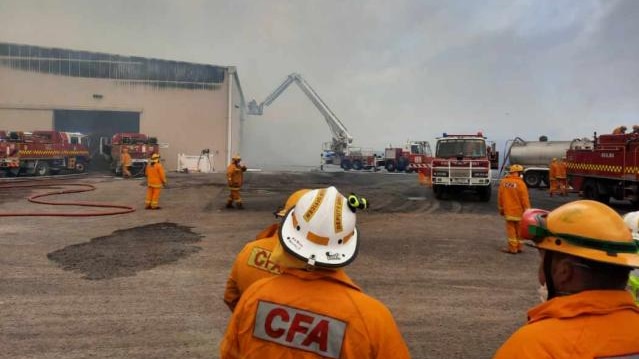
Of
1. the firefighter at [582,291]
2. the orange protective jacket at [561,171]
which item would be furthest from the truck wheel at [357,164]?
the firefighter at [582,291]

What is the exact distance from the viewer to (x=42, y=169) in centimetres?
2461

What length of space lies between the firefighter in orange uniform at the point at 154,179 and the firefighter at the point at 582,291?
1180 cm

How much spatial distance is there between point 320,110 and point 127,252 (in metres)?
37.7

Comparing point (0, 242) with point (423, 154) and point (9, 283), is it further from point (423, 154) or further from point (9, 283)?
point (423, 154)

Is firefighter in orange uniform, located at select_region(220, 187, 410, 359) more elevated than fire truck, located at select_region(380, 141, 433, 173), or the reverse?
fire truck, located at select_region(380, 141, 433, 173)

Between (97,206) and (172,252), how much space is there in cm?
630

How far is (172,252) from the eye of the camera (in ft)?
25.4

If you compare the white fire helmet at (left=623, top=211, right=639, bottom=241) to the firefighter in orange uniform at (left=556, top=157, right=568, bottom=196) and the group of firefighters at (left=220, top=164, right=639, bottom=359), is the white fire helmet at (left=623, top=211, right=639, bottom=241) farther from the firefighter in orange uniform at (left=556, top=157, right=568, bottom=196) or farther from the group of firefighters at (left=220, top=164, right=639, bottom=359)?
the firefighter in orange uniform at (left=556, top=157, right=568, bottom=196)

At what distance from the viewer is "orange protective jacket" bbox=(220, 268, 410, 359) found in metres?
1.57

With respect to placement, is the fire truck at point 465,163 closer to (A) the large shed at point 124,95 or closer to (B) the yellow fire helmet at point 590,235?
(B) the yellow fire helmet at point 590,235

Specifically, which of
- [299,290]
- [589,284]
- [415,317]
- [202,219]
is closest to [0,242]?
[202,219]

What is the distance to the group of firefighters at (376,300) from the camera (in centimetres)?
144

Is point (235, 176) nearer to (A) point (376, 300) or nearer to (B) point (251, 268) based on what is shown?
(B) point (251, 268)

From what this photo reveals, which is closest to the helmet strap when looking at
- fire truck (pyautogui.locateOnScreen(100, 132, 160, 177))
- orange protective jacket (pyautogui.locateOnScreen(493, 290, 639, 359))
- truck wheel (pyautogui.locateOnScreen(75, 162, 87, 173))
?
orange protective jacket (pyautogui.locateOnScreen(493, 290, 639, 359))
